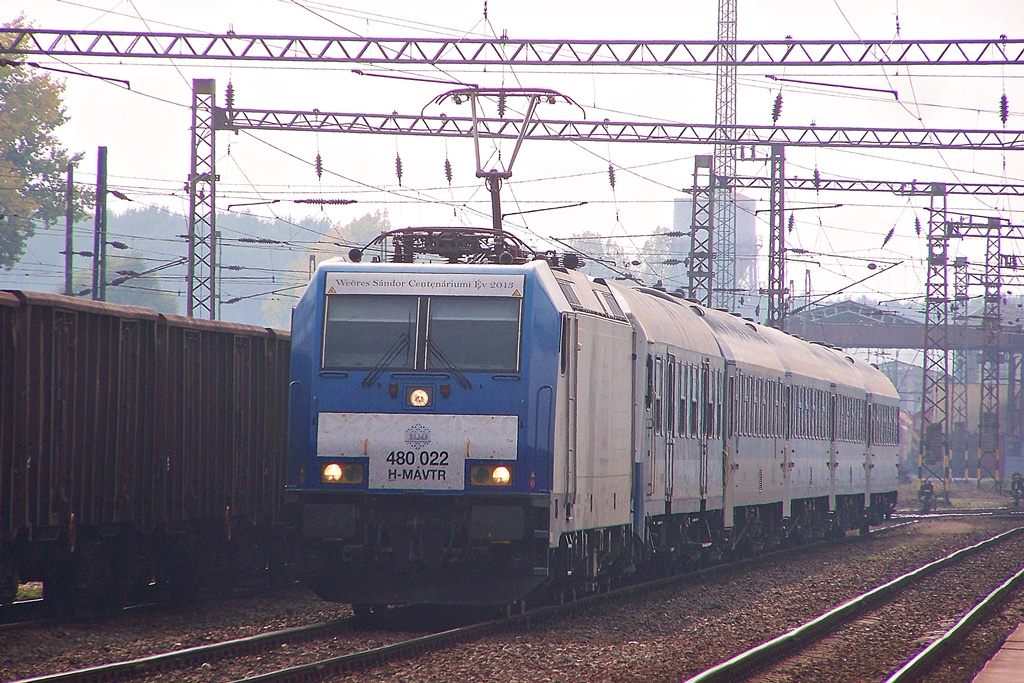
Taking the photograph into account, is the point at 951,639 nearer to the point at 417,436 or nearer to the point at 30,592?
the point at 417,436

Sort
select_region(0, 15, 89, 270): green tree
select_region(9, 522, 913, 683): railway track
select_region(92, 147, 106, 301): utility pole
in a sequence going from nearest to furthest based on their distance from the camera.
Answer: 1. select_region(9, 522, 913, 683): railway track
2. select_region(92, 147, 106, 301): utility pole
3. select_region(0, 15, 89, 270): green tree

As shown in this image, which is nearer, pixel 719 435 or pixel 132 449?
pixel 132 449

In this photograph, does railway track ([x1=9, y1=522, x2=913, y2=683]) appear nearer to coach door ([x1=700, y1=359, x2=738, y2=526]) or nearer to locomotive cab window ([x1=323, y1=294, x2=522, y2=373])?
locomotive cab window ([x1=323, y1=294, x2=522, y2=373])

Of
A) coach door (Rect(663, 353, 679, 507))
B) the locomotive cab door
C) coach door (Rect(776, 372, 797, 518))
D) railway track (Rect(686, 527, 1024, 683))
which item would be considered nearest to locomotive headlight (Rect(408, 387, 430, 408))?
the locomotive cab door

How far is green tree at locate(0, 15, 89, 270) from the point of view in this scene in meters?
66.4


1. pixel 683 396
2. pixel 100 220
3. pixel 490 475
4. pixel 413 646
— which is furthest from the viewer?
pixel 100 220

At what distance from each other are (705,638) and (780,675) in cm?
218

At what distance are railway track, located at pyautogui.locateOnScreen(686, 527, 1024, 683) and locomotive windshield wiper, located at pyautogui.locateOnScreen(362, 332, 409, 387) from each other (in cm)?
413

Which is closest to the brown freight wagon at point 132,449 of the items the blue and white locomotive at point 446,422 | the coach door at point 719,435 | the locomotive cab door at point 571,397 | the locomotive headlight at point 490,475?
the blue and white locomotive at point 446,422

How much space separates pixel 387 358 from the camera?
13.9m

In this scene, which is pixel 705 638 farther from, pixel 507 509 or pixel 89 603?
pixel 89 603

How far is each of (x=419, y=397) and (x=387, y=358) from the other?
1.62 ft

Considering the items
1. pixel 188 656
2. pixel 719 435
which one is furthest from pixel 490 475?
pixel 719 435

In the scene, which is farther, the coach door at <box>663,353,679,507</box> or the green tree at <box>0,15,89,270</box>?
the green tree at <box>0,15,89,270</box>
